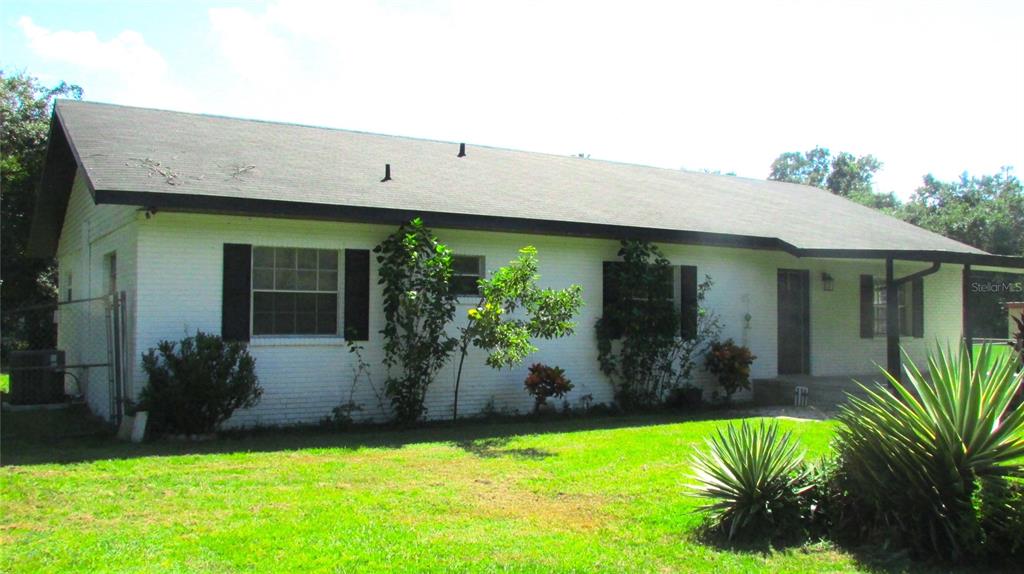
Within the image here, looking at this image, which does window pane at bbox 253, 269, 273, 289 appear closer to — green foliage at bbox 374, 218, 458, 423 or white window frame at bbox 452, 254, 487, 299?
green foliage at bbox 374, 218, 458, 423

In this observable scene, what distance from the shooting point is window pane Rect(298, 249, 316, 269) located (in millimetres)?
11352

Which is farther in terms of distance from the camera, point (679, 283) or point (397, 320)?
point (679, 283)

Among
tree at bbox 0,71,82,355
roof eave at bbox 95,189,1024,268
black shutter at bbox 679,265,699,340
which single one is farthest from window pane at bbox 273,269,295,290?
tree at bbox 0,71,82,355

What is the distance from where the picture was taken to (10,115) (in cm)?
2542

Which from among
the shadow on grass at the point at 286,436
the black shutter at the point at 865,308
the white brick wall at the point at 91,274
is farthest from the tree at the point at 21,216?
the black shutter at the point at 865,308

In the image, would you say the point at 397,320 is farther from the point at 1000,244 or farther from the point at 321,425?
the point at 1000,244

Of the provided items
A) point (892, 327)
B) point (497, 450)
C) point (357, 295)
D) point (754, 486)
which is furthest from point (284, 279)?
point (892, 327)

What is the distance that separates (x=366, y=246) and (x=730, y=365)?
6262 millimetres

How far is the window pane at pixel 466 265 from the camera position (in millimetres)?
12305

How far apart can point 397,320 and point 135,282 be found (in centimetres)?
326

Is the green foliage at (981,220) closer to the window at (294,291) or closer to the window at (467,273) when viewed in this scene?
the window at (467,273)

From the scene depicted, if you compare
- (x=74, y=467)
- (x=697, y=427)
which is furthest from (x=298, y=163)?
(x=697, y=427)

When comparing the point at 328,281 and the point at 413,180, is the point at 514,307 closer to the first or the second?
Answer: the point at 328,281

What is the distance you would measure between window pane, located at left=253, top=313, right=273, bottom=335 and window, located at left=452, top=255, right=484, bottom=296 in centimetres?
263
